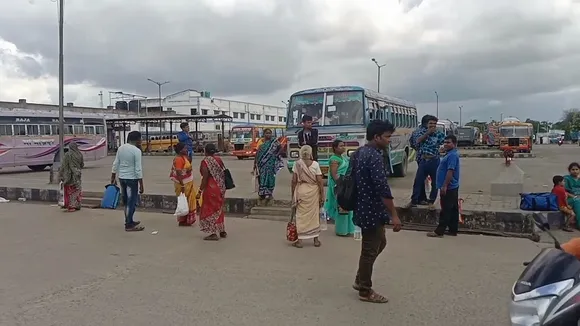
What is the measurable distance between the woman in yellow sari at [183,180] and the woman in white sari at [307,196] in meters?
2.70

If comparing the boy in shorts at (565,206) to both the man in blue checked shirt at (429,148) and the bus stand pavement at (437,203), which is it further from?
the man in blue checked shirt at (429,148)

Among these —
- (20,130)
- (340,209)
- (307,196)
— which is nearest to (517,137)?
(20,130)

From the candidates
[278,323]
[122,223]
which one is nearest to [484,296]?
[278,323]

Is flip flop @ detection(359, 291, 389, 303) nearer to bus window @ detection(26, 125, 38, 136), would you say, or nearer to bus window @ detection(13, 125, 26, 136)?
bus window @ detection(13, 125, 26, 136)

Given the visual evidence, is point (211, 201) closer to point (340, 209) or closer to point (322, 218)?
point (322, 218)

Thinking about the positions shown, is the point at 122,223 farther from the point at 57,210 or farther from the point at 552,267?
the point at 552,267

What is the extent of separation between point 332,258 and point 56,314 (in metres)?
3.43

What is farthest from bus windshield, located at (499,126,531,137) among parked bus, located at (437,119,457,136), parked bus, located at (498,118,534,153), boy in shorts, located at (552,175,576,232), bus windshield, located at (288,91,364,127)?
boy in shorts, located at (552,175,576,232)

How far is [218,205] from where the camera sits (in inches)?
318

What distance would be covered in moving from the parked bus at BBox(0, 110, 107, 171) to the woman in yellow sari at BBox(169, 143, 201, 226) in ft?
53.4

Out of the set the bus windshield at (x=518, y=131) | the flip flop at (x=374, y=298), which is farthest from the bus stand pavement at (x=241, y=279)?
the bus windshield at (x=518, y=131)

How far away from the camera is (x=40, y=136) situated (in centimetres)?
2350

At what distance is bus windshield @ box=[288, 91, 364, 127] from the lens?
13.3 meters

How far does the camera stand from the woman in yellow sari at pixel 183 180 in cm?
937
